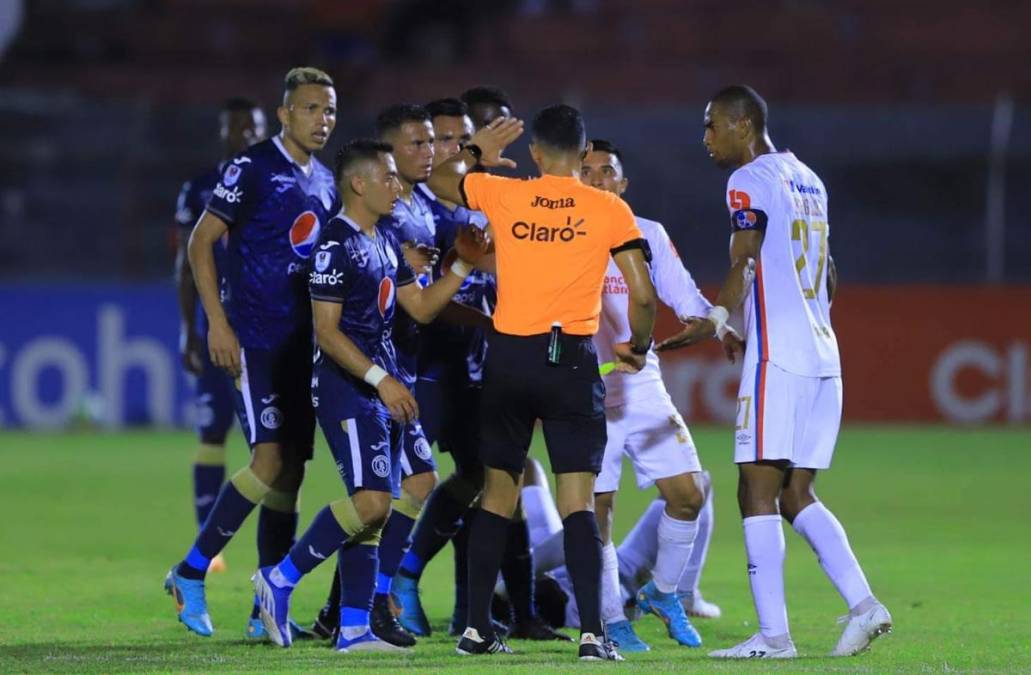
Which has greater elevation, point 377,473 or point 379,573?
point 377,473

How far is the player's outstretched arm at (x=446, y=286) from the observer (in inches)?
272

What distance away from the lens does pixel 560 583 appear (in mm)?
8156

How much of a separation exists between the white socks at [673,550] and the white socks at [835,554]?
Result: 691mm

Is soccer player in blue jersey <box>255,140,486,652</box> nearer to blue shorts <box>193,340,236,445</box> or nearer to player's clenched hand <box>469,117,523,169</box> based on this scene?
player's clenched hand <box>469,117,523,169</box>

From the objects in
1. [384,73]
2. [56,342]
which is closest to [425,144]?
[56,342]

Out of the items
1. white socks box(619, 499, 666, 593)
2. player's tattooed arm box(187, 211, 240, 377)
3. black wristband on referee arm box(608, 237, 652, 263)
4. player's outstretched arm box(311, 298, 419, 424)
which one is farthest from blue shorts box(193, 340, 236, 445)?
black wristband on referee arm box(608, 237, 652, 263)

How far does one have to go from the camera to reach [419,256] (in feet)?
24.0

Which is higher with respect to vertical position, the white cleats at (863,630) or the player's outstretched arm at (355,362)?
the player's outstretched arm at (355,362)

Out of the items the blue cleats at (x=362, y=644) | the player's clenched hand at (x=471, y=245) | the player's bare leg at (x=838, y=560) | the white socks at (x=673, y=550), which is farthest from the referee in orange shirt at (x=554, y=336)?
the white socks at (x=673, y=550)

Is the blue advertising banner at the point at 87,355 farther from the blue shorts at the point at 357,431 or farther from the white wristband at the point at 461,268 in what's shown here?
the white wristband at the point at 461,268

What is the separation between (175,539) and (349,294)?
4.66 m

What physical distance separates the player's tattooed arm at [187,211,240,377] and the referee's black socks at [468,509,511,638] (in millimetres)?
1454

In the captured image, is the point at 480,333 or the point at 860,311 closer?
the point at 480,333

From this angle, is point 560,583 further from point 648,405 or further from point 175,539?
point 175,539
